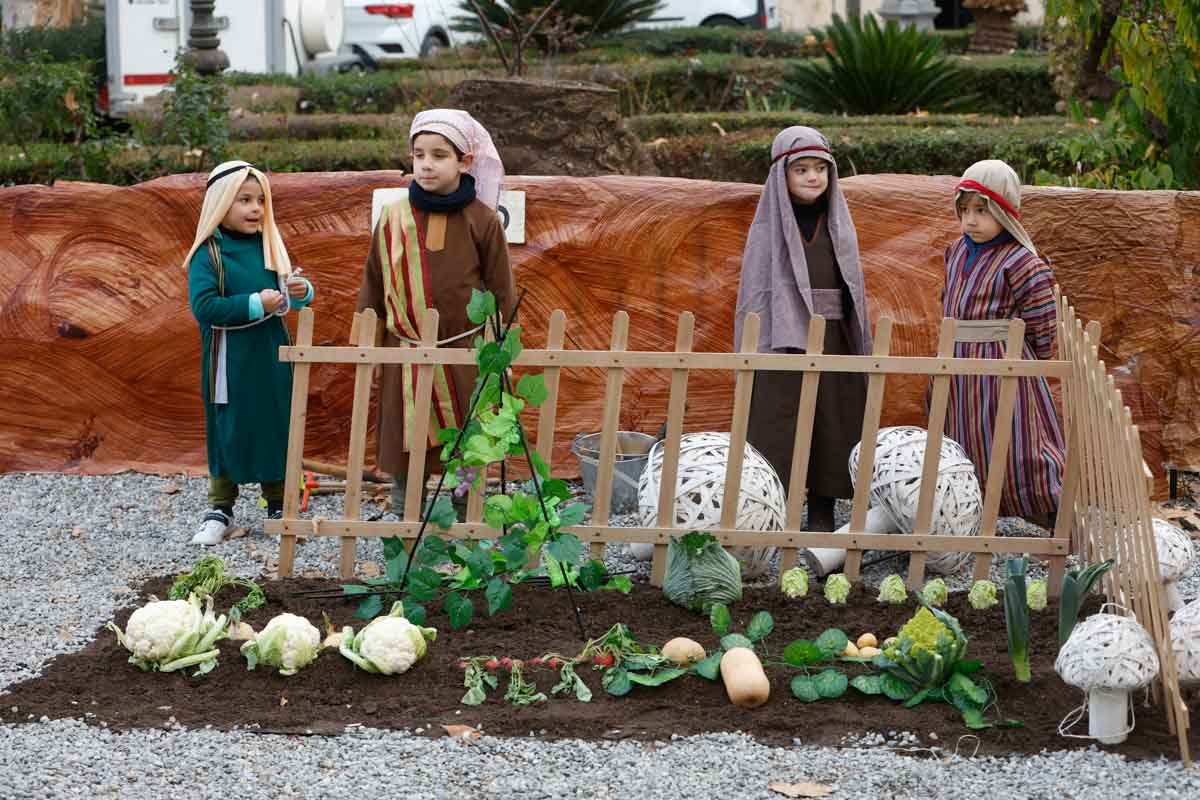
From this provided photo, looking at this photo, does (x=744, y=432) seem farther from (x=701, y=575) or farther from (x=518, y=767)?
(x=518, y=767)

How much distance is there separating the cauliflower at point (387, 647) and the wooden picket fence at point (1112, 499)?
178 cm

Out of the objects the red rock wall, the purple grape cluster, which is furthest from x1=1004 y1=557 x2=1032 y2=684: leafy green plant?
the red rock wall

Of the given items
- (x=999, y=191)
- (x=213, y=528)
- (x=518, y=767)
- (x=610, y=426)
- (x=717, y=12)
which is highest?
(x=717, y=12)

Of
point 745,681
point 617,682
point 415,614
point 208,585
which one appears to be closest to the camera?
point 745,681

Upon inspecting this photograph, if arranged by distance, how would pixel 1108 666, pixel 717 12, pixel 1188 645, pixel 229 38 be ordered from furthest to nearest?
pixel 717 12 < pixel 229 38 < pixel 1188 645 < pixel 1108 666

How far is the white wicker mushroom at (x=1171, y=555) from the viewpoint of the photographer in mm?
4398

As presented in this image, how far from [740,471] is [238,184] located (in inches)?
80.8

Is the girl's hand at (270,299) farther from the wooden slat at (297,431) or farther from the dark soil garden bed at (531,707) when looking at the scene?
the dark soil garden bed at (531,707)

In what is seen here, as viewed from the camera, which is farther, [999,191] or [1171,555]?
[999,191]

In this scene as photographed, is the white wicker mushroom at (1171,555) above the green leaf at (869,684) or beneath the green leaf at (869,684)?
above

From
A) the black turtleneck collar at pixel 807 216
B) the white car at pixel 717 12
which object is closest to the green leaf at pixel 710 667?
the black turtleneck collar at pixel 807 216

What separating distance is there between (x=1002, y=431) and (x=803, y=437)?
615 mm

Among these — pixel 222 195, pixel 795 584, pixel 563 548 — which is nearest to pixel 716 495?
pixel 795 584

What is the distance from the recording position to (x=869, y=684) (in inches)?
155
